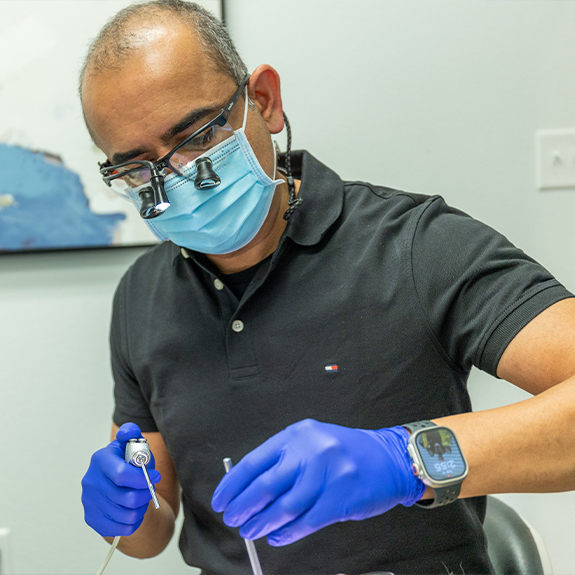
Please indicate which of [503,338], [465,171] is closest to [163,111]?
[503,338]

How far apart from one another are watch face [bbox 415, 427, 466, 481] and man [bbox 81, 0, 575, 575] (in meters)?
0.04

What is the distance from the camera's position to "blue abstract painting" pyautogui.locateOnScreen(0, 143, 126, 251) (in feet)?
4.16

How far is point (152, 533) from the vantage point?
1105 mm

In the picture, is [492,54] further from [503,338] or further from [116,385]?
[116,385]

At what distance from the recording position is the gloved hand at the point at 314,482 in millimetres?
643

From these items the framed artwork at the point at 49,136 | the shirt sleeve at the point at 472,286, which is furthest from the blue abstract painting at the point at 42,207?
the shirt sleeve at the point at 472,286

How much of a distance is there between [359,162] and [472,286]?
0.62m

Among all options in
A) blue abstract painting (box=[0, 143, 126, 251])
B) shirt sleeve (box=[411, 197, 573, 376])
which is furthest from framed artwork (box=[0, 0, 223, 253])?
shirt sleeve (box=[411, 197, 573, 376])

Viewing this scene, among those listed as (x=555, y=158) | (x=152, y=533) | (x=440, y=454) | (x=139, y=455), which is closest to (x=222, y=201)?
(x=139, y=455)

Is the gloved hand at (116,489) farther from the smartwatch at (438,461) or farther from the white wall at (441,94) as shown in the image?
the white wall at (441,94)

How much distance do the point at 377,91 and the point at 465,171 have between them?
0.30 meters

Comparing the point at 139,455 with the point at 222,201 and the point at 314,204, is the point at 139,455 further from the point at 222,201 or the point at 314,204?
the point at 314,204

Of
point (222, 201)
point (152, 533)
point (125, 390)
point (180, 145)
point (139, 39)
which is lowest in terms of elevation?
point (152, 533)

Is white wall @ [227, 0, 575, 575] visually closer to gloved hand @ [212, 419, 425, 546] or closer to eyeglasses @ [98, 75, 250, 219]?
eyeglasses @ [98, 75, 250, 219]
